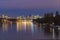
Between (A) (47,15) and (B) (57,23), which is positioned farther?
(A) (47,15)

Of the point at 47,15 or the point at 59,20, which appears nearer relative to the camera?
the point at 59,20

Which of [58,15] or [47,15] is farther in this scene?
[47,15]

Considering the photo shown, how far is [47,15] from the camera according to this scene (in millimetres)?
29906

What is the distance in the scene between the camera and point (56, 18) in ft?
84.1

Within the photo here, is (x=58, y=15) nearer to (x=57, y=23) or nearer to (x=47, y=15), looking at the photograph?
(x=57, y=23)

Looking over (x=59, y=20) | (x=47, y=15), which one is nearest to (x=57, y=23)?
(x=59, y=20)

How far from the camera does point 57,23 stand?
24328 millimetres

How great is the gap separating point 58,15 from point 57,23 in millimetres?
977

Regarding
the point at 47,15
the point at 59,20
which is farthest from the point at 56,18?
the point at 47,15

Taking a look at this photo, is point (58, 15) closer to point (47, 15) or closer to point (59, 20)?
point (59, 20)

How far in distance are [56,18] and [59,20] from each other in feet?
2.87

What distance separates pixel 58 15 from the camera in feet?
80.4

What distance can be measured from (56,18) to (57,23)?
1429mm
